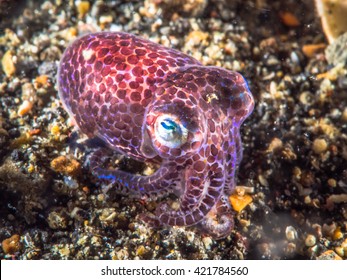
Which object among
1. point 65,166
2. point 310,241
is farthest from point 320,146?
point 65,166

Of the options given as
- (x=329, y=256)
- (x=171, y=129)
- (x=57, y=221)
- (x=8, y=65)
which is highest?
(x=171, y=129)

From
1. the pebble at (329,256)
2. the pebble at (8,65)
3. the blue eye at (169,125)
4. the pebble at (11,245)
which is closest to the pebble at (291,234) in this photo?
the pebble at (329,256)

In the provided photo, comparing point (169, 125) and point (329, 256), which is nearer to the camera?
point (169, 125)

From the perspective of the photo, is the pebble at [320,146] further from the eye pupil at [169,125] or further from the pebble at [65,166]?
the pebble at [65,166]

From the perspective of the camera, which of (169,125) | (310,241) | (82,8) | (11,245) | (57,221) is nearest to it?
(169,125)

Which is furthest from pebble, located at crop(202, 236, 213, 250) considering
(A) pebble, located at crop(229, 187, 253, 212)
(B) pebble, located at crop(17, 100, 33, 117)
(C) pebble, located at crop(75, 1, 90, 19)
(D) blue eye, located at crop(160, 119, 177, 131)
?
(C) pebble, located at crop(75, 1, 90, 19)

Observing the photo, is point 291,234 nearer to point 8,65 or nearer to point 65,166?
point 65,166
